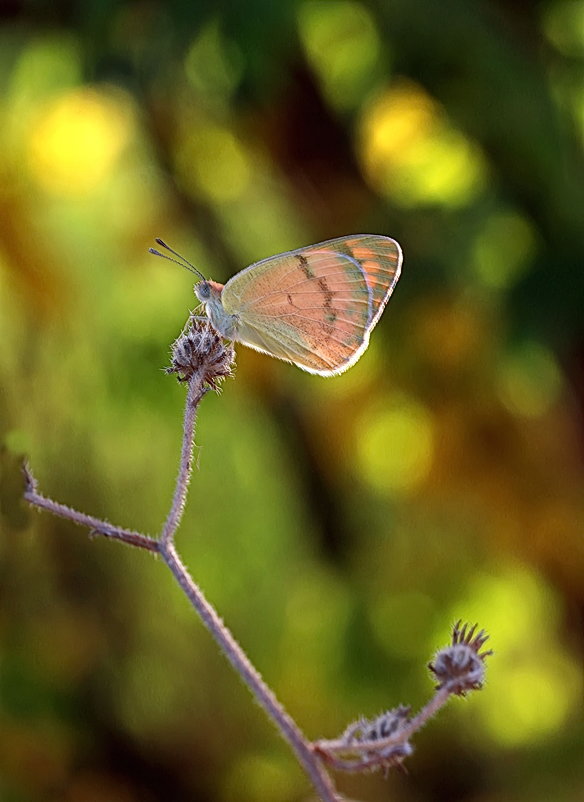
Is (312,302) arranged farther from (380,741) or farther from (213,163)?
(213,163)

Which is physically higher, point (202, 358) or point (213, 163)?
point (213, 163)

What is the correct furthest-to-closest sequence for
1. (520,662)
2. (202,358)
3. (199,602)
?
1. (520,662)
2. (202,358)
3. (199,602)

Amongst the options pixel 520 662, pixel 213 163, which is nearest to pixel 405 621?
pixel 520 662

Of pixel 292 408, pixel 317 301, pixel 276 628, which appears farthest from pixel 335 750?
pixel 292 408

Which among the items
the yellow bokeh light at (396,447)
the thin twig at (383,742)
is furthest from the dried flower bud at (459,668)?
the yellow bokeh light at (396,447)

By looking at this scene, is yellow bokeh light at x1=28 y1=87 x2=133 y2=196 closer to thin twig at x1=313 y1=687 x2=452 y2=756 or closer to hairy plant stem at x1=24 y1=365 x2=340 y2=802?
hairy plant stem at x1=24 y1=365 x2=340 y2=802

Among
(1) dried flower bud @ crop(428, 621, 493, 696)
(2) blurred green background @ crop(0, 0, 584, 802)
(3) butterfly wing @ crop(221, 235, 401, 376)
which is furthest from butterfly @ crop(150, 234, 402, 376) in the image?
(2) blurred green background @ crop(0, 0, 584, 802)
